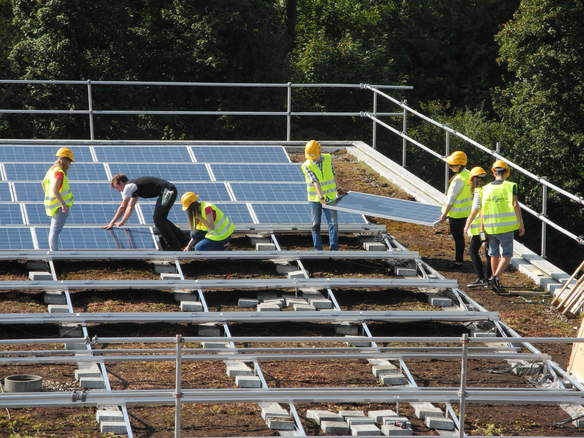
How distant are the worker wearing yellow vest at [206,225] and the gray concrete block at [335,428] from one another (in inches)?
233

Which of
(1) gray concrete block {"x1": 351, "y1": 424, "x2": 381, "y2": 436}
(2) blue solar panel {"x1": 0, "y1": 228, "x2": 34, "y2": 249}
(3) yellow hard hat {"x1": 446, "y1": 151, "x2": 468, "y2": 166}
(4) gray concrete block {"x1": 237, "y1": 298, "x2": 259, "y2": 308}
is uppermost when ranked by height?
(3) yellow hard hat {"x1": 446, "y1": 151, "x2": 468, "y2": 166}

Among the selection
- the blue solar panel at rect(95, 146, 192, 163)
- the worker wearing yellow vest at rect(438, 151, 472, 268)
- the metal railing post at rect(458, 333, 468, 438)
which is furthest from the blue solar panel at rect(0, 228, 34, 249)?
the metal railing post at rect(458, 333, 468, 438)

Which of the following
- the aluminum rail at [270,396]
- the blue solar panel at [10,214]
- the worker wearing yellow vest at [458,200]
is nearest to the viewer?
the aluminum rail at [270,396]

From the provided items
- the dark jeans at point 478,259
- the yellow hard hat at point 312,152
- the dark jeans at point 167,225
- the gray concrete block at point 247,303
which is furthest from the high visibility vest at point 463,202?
the dark jeans at point 167,225

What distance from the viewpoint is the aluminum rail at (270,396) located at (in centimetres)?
1188

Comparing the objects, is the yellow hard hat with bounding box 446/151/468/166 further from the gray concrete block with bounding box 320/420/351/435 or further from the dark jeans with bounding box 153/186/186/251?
the gray concrete block with bounding box 320/420/351/435

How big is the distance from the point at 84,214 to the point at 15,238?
5.08 feet

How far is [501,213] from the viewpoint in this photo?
16.6 metres

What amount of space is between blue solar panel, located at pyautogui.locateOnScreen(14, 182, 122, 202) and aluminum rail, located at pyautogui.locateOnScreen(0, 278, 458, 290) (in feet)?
13.4

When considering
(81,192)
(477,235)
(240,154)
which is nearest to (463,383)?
(477,235)

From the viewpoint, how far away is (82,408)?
12656mm

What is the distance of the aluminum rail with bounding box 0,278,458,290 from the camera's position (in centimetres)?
1591

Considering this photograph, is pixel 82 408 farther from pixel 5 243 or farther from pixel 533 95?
pixel 533 95

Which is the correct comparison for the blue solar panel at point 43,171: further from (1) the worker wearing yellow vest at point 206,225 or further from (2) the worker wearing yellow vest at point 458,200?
(2) the worker wearing yellow vest at point 458,200
